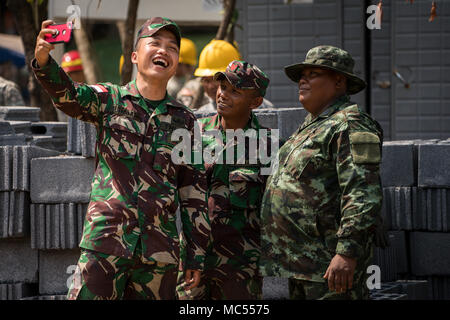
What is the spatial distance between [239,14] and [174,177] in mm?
6583

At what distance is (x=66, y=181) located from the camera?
Answer: 5.62m

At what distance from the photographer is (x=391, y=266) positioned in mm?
6137

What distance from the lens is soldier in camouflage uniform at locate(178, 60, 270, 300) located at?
478 centimetres

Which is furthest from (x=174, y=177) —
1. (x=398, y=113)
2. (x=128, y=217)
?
(x=398, y=113)

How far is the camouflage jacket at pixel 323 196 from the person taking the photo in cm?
421

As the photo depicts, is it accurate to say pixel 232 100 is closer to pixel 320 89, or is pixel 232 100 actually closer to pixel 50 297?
pixel 320 89

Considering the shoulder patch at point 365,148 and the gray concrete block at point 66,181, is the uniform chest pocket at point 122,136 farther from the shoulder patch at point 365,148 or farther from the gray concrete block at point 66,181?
the gray concrete block at point 66,181

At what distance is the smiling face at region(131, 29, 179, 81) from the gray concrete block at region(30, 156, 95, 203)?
142 cm

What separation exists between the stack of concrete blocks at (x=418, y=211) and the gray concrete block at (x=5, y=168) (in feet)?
8.59

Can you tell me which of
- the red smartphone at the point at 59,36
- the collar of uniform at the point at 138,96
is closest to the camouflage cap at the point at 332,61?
the collar of uniform at the point at 138,96

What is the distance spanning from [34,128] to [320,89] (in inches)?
121

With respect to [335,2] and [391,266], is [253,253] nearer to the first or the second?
[391,266]

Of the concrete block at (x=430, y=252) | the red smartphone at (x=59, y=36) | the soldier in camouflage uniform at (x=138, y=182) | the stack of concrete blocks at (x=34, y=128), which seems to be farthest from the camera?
the stack of concrete blocks at (x=34, y=128)

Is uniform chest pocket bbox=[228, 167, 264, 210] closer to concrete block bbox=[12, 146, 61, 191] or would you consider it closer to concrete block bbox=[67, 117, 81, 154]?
concrete block bbox=[67, 117, 81, 154]
